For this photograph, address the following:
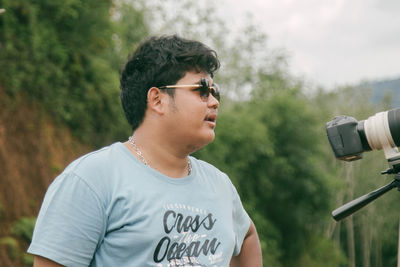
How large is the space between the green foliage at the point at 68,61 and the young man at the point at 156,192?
180 inches

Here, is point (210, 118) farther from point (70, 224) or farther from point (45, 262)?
point (45, 262)

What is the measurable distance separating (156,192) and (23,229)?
4226 mm

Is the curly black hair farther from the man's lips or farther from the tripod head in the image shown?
the tripod head

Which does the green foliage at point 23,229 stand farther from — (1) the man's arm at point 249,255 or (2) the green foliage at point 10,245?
(1) the man's arm at point 249,255

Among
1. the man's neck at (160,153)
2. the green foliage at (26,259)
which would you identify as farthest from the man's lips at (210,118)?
the green foliage at (26,259)

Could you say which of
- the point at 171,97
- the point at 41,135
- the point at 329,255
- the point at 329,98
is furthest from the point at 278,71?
the point at 171,97

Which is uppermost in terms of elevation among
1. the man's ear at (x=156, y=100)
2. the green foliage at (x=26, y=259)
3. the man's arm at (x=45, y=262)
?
A: the man's ear at (x=156, y=100)

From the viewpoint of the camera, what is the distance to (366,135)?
1799 mm

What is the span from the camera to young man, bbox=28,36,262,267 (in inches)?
61.6

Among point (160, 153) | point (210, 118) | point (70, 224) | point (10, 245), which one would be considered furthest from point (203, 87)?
point (10, 245)

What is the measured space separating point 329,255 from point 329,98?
7.29 m

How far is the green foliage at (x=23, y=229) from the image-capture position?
17.7 ft

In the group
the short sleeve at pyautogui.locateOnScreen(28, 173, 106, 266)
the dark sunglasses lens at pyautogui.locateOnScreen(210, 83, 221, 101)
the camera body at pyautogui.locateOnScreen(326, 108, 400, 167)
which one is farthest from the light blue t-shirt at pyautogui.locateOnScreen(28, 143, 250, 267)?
the camera body at pyautogui.locateOnScreen(326, 108, 400, 167)

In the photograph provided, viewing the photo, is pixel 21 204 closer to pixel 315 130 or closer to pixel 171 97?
pixel 171 97
